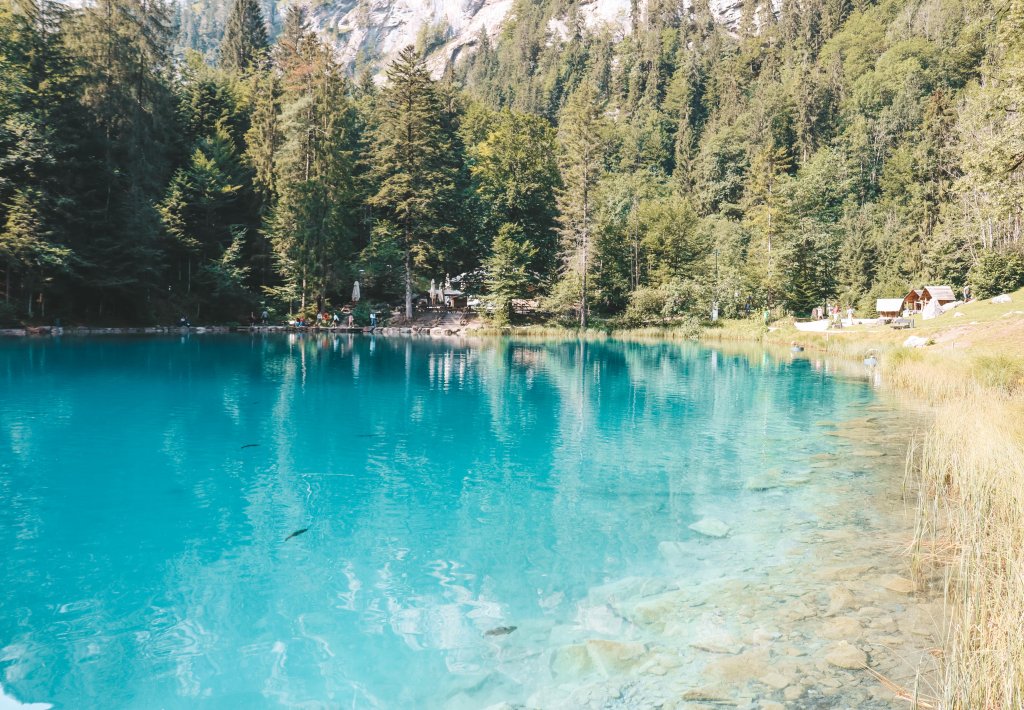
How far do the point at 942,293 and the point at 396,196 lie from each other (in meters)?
47.6

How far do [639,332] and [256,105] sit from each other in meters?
43.9

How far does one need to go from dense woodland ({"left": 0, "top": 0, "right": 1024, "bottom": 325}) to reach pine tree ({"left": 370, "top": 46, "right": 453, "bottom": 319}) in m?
0.22

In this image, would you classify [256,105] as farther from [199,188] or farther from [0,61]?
[0,61]

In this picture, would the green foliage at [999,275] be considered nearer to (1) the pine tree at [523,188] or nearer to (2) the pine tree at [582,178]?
(2) the pine tree at [582,178]

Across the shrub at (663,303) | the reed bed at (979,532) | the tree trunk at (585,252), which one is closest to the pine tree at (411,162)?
the tree trunk at (585,252)

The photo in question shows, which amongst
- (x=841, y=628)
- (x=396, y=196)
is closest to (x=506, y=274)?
(x=396, y=196)

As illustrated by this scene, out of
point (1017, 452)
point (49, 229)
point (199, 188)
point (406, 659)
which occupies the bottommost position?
point (406, 659)

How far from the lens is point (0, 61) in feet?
134

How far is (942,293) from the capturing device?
172ft

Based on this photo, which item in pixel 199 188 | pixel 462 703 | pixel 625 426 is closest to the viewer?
pixel 462 703

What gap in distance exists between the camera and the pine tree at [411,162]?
58594 millimetres

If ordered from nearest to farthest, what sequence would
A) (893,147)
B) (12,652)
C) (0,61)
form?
(12,652), (0,61), (893,147)

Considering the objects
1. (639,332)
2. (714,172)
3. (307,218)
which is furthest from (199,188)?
(714,172)

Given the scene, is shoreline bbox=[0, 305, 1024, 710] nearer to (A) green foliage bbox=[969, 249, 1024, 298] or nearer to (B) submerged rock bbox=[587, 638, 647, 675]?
(B) submerged rock bbox=[587, 638, 647, 675]
